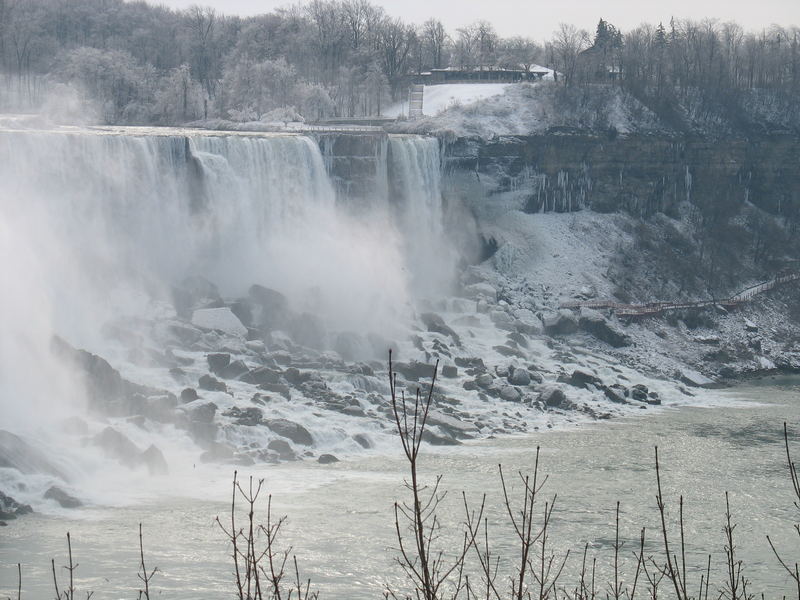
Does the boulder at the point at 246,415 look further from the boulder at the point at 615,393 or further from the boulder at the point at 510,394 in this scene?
the boulder at the point at 615,393

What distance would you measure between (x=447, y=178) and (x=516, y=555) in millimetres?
30586

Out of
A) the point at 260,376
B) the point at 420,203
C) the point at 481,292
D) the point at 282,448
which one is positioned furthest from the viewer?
the point at 420,203

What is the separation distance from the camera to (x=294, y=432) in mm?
27406

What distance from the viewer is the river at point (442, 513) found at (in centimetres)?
1850

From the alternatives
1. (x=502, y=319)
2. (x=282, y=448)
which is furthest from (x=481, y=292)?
(x=282, y=448)

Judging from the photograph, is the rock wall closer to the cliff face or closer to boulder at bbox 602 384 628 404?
the cliff face

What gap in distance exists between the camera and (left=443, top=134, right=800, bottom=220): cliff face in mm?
49812

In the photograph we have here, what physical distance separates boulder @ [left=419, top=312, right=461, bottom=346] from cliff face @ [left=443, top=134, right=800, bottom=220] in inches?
445

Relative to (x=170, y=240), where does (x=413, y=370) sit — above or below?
below

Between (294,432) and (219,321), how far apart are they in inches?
307

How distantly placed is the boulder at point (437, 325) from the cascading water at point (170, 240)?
0.93m

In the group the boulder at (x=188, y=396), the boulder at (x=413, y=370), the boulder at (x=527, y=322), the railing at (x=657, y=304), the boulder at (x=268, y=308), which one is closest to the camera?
the boulder at (x=188, y=396)

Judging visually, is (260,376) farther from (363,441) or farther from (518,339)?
(518,339)

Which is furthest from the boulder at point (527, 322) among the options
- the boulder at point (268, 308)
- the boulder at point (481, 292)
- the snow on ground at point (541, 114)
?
the snow on ground at point (541, 114)
